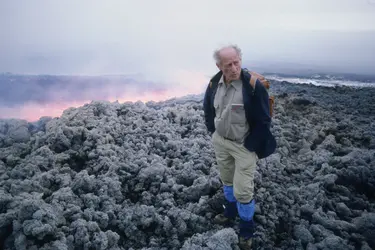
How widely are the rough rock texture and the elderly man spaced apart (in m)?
0.54

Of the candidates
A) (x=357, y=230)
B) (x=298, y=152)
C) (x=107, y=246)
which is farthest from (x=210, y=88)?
(x=298, y=152)

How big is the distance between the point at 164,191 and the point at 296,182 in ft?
7.07

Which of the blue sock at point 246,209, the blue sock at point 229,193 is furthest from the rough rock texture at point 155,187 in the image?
the blue sock at point 229,193

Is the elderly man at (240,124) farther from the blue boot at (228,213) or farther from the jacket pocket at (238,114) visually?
the blue boot at (228,213)

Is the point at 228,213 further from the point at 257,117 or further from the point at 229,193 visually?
the point at 257,117

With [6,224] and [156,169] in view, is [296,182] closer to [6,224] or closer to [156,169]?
[156,169]

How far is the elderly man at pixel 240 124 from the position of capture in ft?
9.15

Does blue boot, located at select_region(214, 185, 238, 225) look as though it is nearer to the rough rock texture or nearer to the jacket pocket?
the rough rock texture

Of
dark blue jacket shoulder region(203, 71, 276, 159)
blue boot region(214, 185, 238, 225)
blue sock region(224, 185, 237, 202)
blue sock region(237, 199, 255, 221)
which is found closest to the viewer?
dark blue jacket shoulder region(203, 71, 276, 159)

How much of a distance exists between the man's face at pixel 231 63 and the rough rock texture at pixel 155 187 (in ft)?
5.78

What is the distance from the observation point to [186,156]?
4934mm

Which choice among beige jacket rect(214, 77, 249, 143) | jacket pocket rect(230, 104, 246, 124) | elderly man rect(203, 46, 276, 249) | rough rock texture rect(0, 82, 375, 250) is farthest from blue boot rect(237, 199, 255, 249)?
jacket pocket rect(230, 104, 246, 124)

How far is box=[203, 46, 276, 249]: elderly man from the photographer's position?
2789 millimetres

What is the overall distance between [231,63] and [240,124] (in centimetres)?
63
